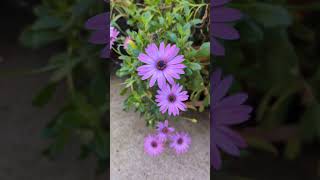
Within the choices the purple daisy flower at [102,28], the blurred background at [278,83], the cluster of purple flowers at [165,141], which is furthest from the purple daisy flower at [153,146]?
the blurred background at [278,83]

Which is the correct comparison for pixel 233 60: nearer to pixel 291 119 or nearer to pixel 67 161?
pixel 291 119

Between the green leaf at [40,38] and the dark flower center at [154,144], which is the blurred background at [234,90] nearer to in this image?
the green leaf at [40,38]

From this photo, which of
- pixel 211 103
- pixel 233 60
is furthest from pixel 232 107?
pixel 233 60

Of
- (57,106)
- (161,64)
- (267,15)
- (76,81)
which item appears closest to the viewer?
(161,64)

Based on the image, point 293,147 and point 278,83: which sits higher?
point 278,83

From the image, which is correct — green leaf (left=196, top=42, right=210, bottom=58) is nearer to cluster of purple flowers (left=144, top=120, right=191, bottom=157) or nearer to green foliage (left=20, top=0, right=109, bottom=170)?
cluster of purple flowers (left=144, top=120, right=191, bottom=157)

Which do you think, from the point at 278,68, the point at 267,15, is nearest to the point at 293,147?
the point at 278,68

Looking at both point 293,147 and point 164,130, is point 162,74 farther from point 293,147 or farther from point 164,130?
point 293,147
